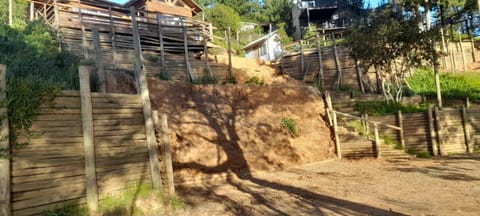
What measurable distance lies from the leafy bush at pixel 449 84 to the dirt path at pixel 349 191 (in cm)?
930

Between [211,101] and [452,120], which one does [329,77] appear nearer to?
[452,120]

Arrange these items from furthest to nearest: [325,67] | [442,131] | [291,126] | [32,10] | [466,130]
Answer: [32,10], [325,67], [466,130], [442,131], [291,126]

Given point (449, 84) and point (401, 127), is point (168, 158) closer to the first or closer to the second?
point (401, 127)

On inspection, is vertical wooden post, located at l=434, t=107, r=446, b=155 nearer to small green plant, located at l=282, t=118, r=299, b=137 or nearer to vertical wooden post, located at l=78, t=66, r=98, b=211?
small green plant, located at l=282, t=118, r=299, b=137

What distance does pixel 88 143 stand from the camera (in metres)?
5.41

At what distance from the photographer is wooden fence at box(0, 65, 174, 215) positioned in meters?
4.64

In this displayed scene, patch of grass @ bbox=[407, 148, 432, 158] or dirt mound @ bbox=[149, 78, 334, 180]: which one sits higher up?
dirt mound @ bbox=[149, 78, 334, 180]

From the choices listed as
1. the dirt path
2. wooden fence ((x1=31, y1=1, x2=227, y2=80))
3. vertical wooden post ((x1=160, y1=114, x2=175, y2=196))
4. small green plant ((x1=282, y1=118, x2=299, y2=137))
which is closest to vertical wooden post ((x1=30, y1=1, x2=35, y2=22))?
wooden fence ((x1=31, y1=1, x2=227, y2=80))

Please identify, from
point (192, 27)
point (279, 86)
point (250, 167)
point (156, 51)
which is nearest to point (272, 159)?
point (250, 167)

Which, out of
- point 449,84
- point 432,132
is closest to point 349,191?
point 432,132

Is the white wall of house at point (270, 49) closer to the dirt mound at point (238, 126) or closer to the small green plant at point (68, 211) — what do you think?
the dirt mound at point (238, 126)

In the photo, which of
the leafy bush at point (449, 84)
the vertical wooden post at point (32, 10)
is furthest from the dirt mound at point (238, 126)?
the vertical wooden post at point (32, 10)

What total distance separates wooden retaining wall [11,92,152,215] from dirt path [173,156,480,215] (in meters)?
1.36

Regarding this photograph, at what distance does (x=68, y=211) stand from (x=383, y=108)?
40.2ft
